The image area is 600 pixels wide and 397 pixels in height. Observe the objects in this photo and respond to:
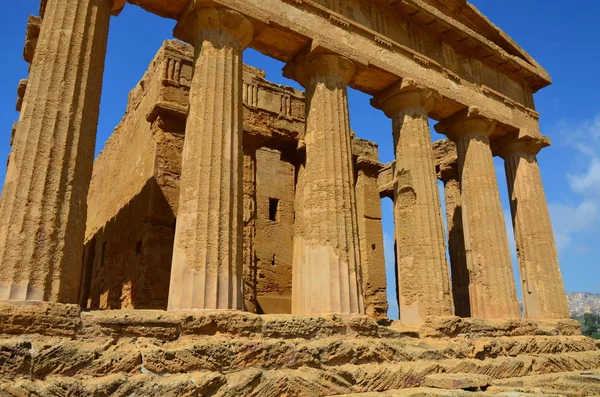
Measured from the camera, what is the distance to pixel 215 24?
324 inches

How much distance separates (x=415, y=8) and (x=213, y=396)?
9.37 metres

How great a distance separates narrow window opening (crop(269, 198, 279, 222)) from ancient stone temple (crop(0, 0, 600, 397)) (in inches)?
1.7

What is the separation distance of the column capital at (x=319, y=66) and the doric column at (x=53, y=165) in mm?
3975

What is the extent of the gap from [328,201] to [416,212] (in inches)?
99.2

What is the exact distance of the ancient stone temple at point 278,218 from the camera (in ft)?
18.8

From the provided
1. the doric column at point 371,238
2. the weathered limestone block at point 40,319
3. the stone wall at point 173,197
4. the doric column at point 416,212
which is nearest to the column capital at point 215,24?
the stone wall at point 173,197

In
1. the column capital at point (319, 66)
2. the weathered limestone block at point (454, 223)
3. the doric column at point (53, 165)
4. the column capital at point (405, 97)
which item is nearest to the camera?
the doric column at point (53, 165)

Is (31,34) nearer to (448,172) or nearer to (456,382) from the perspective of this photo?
(456,382)

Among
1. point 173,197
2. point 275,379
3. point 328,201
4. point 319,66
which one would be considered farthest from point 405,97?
point 275,379

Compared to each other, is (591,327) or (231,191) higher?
(231,191)

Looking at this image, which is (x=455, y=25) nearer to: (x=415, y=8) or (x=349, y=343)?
(x=415, y=8)

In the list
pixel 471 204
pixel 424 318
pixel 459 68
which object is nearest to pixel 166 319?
pixel 424 318

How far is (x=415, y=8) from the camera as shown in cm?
1120

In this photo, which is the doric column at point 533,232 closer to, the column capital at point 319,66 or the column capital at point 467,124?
the column capital at point 467,124
